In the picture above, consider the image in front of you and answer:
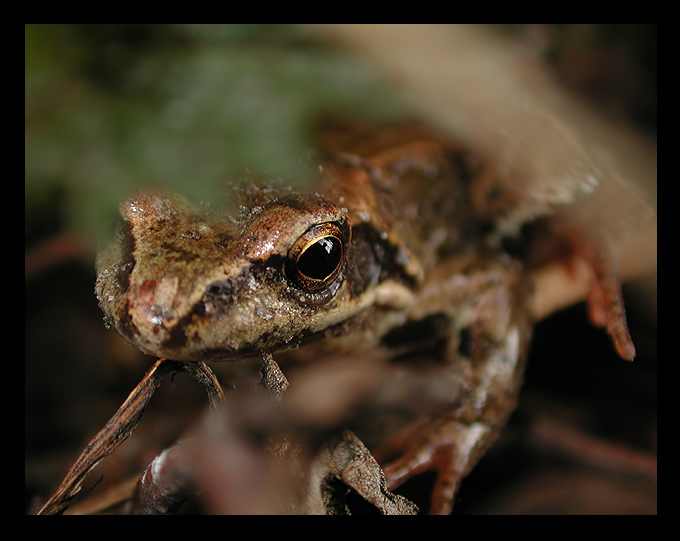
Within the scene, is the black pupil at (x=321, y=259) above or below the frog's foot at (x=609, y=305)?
above

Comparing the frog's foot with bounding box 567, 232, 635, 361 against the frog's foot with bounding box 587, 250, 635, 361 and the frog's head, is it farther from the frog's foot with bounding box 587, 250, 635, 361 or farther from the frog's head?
the frog's head

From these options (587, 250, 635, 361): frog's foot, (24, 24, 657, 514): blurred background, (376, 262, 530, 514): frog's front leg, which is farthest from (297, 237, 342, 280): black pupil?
(587, 250, 635, 361): frog's foot

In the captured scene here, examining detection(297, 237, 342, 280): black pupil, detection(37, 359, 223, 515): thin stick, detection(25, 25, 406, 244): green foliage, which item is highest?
detection(25, 25, 406, 244): green foliage

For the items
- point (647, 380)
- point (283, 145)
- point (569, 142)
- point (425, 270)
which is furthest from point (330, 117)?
point (647, 380)

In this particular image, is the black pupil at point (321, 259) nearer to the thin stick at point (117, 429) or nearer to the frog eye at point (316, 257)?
the frog eye at point (316, 257)

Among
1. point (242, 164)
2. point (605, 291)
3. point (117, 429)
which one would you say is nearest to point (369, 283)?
point (242, 164)

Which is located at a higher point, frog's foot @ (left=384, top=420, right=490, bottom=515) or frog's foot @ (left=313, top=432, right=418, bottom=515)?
frog's foot @ (left=313, top=432, right=418, bottom=515)

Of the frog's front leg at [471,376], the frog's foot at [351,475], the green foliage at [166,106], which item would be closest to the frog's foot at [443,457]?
the frog's front leg at [471,376]
